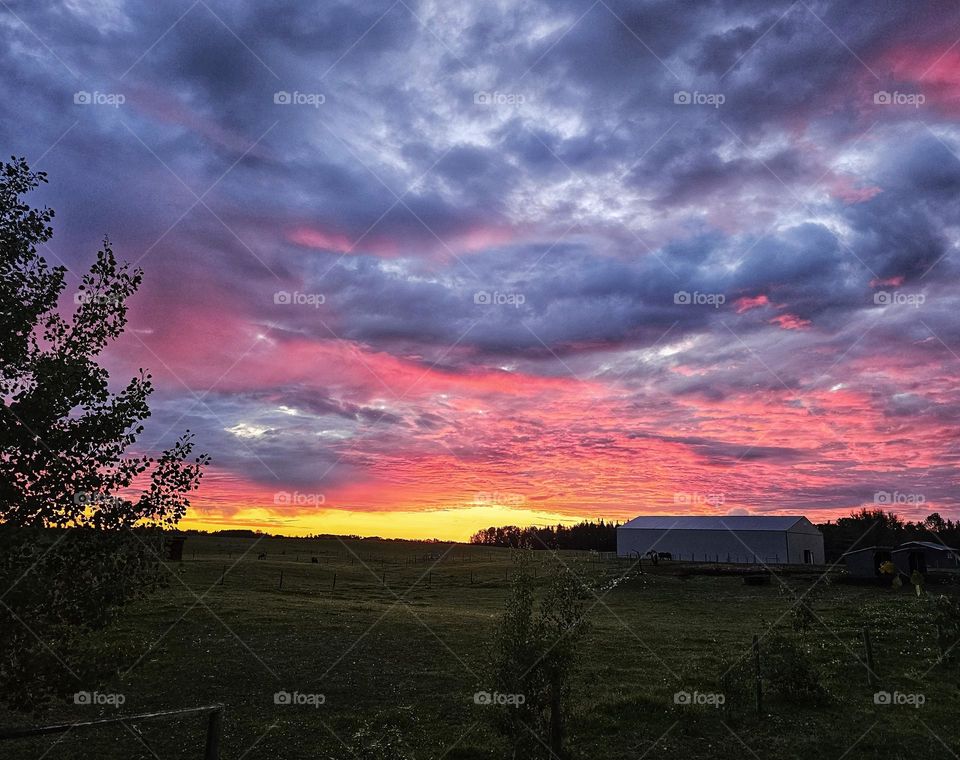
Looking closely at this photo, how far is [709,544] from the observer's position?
103812 mm

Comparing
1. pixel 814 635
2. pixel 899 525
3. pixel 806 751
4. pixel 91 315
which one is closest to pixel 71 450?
pixel 91 315

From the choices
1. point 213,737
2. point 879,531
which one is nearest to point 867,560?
point 213,737

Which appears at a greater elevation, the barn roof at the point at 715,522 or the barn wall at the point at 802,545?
the barn roof at the point at 715,522

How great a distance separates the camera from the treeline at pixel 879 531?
5384 inches

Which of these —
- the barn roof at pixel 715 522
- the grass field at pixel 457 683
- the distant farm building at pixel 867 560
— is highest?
the barn roof at pixel 715 522

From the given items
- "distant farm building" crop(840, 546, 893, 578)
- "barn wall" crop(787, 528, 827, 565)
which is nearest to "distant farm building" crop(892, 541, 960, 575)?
"distant farm building" crop(840, 546, 893, 578)

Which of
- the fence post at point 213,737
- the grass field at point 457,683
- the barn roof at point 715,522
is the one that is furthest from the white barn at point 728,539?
the fence post at point 213,737

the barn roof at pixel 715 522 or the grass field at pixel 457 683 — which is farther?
the barn roof at pixel 715 522

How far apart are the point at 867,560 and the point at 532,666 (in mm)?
67681

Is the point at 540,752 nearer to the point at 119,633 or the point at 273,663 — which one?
the point at 273,663

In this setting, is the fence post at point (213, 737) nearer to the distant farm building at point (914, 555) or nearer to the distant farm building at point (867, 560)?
the distant farm building at point (867, 560)

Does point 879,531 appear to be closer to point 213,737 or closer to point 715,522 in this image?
point 715,522

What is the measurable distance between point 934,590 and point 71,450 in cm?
6606

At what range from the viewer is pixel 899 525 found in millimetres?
186500
